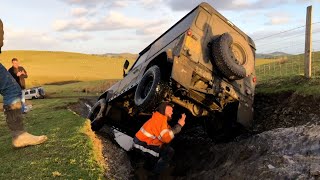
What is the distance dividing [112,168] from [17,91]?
2.13 m

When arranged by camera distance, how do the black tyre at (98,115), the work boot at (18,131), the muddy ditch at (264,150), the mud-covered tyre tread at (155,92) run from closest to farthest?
1. the muddy ditch at (264,150)
2. the work boot at (18,131)
3. the mud-covered tyre tread at (155,92)
4. the black tyre at (98,115)

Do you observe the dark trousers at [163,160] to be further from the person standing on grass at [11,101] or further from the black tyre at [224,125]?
the person standing on grass at [11,101]

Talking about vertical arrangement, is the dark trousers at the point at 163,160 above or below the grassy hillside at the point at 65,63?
below

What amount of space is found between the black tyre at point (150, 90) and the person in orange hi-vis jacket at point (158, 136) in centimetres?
21

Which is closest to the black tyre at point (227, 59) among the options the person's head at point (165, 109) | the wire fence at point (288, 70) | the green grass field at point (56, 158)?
the person's head at point (165, 109)

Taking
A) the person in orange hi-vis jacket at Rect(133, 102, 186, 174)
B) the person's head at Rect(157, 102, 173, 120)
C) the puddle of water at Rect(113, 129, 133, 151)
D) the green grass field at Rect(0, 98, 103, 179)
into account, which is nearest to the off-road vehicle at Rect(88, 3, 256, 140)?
the person's head at Rect(157, 102, 173, 120)

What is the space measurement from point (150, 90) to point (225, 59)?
1521 mm

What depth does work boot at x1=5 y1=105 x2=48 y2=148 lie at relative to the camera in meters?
6.88

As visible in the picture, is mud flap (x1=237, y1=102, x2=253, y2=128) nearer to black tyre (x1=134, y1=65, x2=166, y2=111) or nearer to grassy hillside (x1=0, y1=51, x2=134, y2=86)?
black tyre (x1=134, y1=65, x2=166, y2=111)

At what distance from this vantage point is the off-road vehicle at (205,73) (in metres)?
7.73

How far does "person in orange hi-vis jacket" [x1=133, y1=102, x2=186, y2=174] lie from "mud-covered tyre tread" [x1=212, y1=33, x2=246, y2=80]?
127 cm

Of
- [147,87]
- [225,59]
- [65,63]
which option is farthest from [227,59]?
[65,63]

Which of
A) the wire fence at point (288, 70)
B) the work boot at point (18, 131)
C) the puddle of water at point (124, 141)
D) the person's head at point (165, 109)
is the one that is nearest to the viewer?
the work boot at point (18, 131)

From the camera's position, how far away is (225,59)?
304 inches
